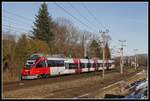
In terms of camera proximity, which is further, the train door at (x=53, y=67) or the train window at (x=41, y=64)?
the train door at (x=53, y=67)

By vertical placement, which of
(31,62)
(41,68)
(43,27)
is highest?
(43,27)

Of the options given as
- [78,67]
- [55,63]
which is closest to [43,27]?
Result: [78,67]

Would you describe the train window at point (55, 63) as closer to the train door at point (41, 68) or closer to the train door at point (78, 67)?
the train door at point (41, 68)

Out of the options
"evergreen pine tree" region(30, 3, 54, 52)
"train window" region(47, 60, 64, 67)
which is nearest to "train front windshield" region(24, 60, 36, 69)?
"train window" region(47, 60, 64, 67)

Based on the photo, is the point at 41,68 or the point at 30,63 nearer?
the point at 30,63

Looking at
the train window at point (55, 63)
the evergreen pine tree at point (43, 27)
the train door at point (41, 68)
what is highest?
the evergreen pine tree at point (43, 27)

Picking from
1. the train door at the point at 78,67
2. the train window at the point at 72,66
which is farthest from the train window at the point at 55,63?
the train door at the point at 78,67

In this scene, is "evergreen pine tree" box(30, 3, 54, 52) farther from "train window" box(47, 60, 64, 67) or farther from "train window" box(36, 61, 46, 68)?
"train window" box(36, 61, 46, 68)

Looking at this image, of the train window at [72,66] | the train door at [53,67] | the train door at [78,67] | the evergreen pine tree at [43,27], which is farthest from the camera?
the evergreen pine tree at [43,27]

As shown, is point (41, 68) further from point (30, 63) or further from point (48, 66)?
point (48, 66)

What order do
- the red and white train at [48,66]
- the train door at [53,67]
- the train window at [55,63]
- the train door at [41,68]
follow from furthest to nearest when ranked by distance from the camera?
the train door at [53,67] < the train window at [55,63] < the train door at [41,68] < the red and white train at [48,66]

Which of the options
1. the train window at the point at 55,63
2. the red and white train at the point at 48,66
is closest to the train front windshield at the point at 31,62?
the red and white train at the point at 48,66

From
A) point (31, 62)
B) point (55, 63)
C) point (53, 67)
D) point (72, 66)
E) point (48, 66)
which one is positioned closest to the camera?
point (31, 62)

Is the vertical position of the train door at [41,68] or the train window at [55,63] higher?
the train window at [55,63]
